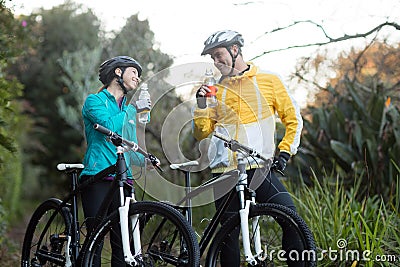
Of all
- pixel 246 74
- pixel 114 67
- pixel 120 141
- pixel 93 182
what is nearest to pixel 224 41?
pixel 246 74

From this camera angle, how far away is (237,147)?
146 inches

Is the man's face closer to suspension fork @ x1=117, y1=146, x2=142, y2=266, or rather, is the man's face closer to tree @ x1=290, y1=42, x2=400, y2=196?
suspension fork @ x1=117, y1=146, x2=142, y2=266

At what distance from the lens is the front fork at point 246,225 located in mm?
3648

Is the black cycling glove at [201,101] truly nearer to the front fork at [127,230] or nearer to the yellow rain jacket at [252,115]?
the yellow rain jacket at [252,115]

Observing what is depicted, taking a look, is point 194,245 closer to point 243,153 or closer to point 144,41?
point 243,153

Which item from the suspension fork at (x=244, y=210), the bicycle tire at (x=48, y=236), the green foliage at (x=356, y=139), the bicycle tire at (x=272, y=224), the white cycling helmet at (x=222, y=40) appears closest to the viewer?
the bicycle tire at (x=272, y=224)

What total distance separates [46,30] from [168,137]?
45.2 ft

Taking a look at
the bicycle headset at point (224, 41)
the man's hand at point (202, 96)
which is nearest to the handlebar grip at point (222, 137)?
the man's hand at point (202, 96)

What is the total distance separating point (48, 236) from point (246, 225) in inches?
70.7

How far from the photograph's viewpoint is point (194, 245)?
3518 millimetres

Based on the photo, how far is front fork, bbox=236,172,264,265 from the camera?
365 cm

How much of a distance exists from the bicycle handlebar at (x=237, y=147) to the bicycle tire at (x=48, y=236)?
1.32m

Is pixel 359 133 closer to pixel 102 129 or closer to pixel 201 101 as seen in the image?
pixel 201 101

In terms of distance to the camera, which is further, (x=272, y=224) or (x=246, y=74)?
(x=272, y=224)
